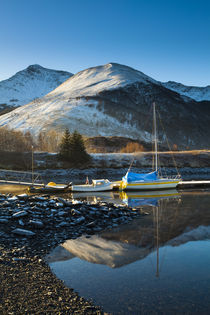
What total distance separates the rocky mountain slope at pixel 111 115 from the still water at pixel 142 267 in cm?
11384

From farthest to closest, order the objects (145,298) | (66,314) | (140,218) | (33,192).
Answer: (33,192)
(140,218)
(145,298)
(66,314)

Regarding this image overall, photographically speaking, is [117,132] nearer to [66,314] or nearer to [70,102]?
[70,102]

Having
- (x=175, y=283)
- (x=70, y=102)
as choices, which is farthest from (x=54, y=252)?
(x=70, y=102)

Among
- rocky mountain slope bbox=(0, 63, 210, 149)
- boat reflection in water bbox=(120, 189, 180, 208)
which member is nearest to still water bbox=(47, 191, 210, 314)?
boat reflection in water bbox=(120, 189, 180, 208)

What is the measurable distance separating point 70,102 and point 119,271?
157378 mm

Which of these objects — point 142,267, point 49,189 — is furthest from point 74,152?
point 142,267

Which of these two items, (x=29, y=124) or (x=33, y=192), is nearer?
(x=33, y=192)

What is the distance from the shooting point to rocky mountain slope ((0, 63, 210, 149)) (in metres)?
136

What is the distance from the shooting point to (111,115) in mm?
152875

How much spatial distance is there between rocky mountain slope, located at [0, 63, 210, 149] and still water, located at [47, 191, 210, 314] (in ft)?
373

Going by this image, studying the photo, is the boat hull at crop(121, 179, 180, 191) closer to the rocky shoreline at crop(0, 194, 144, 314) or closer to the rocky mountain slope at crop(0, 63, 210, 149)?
the rocky shoreline at crop(0, 194, 144, 314)

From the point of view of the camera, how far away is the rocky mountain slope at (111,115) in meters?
136

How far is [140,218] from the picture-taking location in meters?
17.9

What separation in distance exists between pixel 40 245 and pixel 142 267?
4714 millimetres
